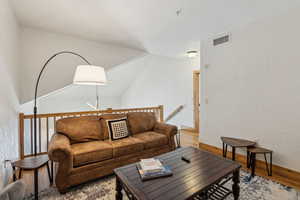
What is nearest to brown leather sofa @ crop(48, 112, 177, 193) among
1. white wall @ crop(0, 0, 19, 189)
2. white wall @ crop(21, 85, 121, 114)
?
white wall @ crop(0, 0, 19, 189)

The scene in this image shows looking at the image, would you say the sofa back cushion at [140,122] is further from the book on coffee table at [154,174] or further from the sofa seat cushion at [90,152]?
the book on coffee table at [154,174]

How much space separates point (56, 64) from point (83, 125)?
1809 millimetres

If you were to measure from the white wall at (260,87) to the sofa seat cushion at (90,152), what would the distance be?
225cm

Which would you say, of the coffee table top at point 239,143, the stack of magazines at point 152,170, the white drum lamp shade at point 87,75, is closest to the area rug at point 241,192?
the coffee table top at point 239,143

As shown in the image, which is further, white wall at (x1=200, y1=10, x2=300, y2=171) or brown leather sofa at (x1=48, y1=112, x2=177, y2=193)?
white wall at (x1=200, y1=10, x2=300, y2=171)

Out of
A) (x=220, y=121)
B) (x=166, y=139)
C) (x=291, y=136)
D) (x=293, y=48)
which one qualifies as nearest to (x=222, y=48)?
(x=293, y=48)

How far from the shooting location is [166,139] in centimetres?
289

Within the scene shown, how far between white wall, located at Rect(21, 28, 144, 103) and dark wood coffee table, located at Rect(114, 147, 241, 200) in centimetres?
285

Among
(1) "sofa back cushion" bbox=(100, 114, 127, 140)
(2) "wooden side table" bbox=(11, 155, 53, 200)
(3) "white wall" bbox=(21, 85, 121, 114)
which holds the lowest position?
(2) "wooden side table" bbox=(11, 155, 53, 200)

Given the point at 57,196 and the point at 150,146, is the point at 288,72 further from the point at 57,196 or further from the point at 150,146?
the point at 57,196

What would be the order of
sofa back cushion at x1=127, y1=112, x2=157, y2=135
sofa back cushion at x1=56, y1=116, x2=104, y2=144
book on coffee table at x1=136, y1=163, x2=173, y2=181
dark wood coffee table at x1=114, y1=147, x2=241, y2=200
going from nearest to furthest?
1. dark wood coffee table at x1=114, y1=147, x2=241, y2=200
2. book on coffee table at x1=136, y1=163, x2=173, y2=181
3. sofa back cushion at x1=56, y1=116, x2=104, y2=144
4. sofa back cushion at x1=127, y1=112, x2=157, y2=135

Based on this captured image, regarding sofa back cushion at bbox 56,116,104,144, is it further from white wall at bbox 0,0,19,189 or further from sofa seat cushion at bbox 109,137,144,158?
white wall at bbox 0,0,19,189

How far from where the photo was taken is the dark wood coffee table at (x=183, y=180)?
4.05 feet

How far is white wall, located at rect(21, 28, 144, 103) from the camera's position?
3127mm
